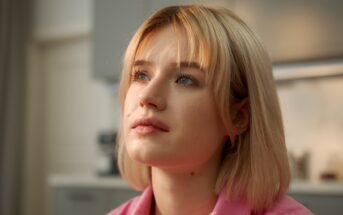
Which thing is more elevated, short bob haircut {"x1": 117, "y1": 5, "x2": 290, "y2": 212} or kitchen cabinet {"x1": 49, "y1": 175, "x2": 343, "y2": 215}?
short bob haircut {"x1": 117, "y1": 5, "x2": 290, "y2": 212}

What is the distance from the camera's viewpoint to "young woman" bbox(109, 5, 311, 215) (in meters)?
0.68

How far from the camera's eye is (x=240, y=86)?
0.75 meters

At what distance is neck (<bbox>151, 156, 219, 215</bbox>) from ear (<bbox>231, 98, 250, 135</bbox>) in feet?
0.24

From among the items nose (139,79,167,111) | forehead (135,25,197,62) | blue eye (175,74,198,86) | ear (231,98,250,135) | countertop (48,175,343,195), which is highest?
forehead (135,25,197,62)

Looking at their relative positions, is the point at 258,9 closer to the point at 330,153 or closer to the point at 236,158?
the point at 330,153

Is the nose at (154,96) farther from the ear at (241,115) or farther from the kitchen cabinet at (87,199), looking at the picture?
the kitchen cabinet at (87,199)

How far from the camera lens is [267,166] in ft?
2.44

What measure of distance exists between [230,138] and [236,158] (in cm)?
4

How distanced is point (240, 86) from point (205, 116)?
0.09m

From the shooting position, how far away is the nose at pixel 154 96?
0.67 m

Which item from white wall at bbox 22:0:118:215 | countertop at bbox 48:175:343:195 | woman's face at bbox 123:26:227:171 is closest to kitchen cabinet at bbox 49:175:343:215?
countertop at bbox 48:175:343:195

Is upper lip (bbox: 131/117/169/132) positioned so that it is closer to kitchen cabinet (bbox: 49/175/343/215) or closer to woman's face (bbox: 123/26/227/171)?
woman's face (bbox: 123/26/227/171)

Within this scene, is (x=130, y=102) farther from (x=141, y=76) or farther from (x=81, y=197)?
(x=81, y=197)

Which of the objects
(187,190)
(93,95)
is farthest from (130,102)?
(93,95)
